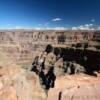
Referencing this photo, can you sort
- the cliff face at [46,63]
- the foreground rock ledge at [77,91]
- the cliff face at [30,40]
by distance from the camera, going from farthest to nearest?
the cliff face at [30,40], the cliff face at [46,63], the foreground rock ledge at [77,91]

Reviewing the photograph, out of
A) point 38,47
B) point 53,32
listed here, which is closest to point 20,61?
point 38,47

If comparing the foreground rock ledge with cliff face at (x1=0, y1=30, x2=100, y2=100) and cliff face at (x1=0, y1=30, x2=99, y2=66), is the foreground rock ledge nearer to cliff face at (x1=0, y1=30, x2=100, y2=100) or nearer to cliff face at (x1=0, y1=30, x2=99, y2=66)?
cliff face at (x1=0, y1=30, x2=100, y2=100)

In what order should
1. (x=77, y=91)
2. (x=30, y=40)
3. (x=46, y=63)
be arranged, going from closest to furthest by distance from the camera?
1. (x=77, y=91)
2. (x=46, y=63)
3. (x=30, y=40)

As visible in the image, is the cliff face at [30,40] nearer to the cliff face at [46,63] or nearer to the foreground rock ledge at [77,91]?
the cliff face at [46,63]

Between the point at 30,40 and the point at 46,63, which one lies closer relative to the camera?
the point at 46,63

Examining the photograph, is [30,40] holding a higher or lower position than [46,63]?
higher

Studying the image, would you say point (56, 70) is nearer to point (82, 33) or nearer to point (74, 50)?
point (74, 50)


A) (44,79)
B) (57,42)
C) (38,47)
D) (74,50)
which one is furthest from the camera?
(57,42)

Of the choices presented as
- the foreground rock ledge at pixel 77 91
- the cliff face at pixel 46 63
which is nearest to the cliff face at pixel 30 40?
the cliff face at pixel 46 63

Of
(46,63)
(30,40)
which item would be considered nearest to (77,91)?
(46,63)

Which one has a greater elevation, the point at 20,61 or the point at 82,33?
the point at 82,33

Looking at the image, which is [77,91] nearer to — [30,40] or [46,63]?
[46,63]
